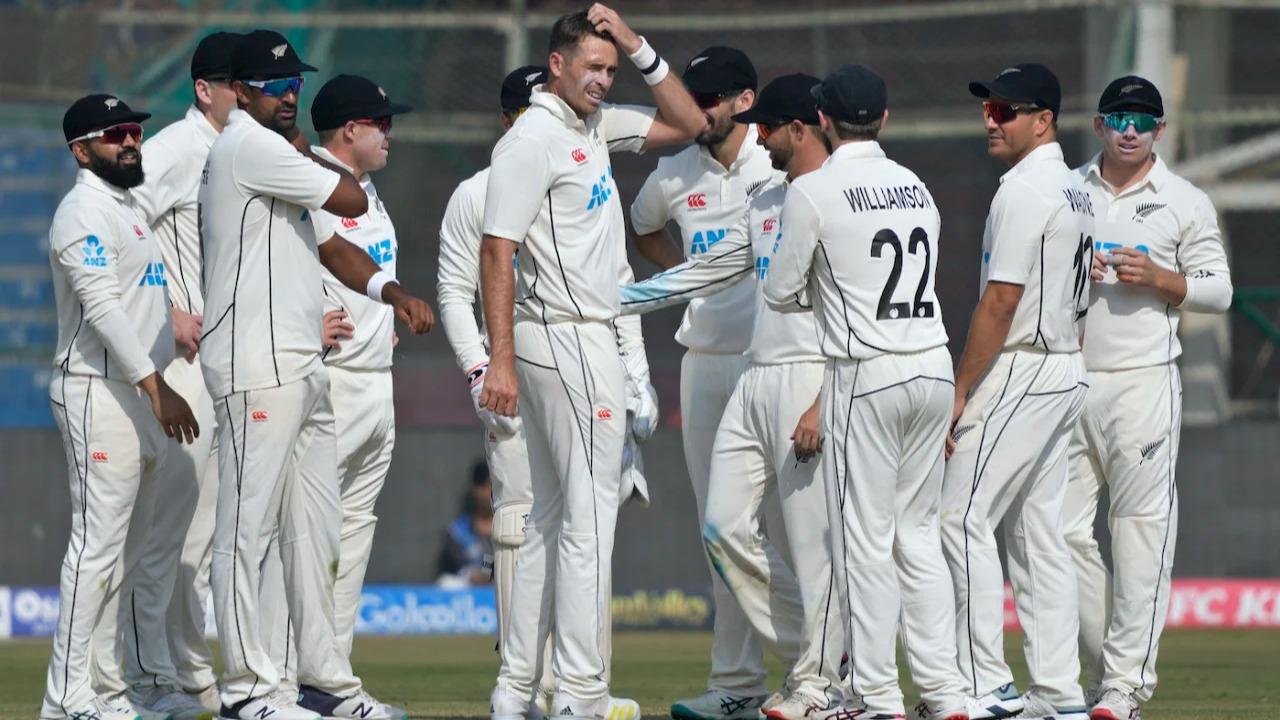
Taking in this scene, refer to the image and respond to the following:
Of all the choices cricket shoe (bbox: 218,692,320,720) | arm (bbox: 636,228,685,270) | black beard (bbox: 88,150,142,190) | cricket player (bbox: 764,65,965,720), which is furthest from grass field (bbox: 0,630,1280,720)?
black beard (bbox: 88,150,142,190)

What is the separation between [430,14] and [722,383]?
23.1ft

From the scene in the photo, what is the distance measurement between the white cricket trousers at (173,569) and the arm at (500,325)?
1.46 m

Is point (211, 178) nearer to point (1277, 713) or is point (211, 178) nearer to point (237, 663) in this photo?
point (237, 663)

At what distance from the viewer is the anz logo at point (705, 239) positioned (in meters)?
7.36

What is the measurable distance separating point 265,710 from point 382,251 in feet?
6.70

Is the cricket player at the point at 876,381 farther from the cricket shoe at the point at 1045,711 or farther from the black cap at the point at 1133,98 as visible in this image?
the black cap at the point at 1133,98

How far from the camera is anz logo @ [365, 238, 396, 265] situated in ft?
24.1

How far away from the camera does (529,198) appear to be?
6.21m

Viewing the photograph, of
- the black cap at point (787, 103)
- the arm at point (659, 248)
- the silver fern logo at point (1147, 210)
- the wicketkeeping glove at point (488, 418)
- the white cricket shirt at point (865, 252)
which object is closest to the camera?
the white cricket shirt at point (865, 252)

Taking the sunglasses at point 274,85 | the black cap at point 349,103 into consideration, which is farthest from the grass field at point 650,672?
the sunglasses at point 274,85

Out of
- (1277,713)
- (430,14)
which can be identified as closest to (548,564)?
(1277,713)

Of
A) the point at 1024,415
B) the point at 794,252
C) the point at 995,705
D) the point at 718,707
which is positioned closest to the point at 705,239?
the point at 794,252

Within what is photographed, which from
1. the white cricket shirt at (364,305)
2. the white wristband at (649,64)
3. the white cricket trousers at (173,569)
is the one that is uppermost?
the white wristband at (649,64)

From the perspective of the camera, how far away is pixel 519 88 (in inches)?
288
